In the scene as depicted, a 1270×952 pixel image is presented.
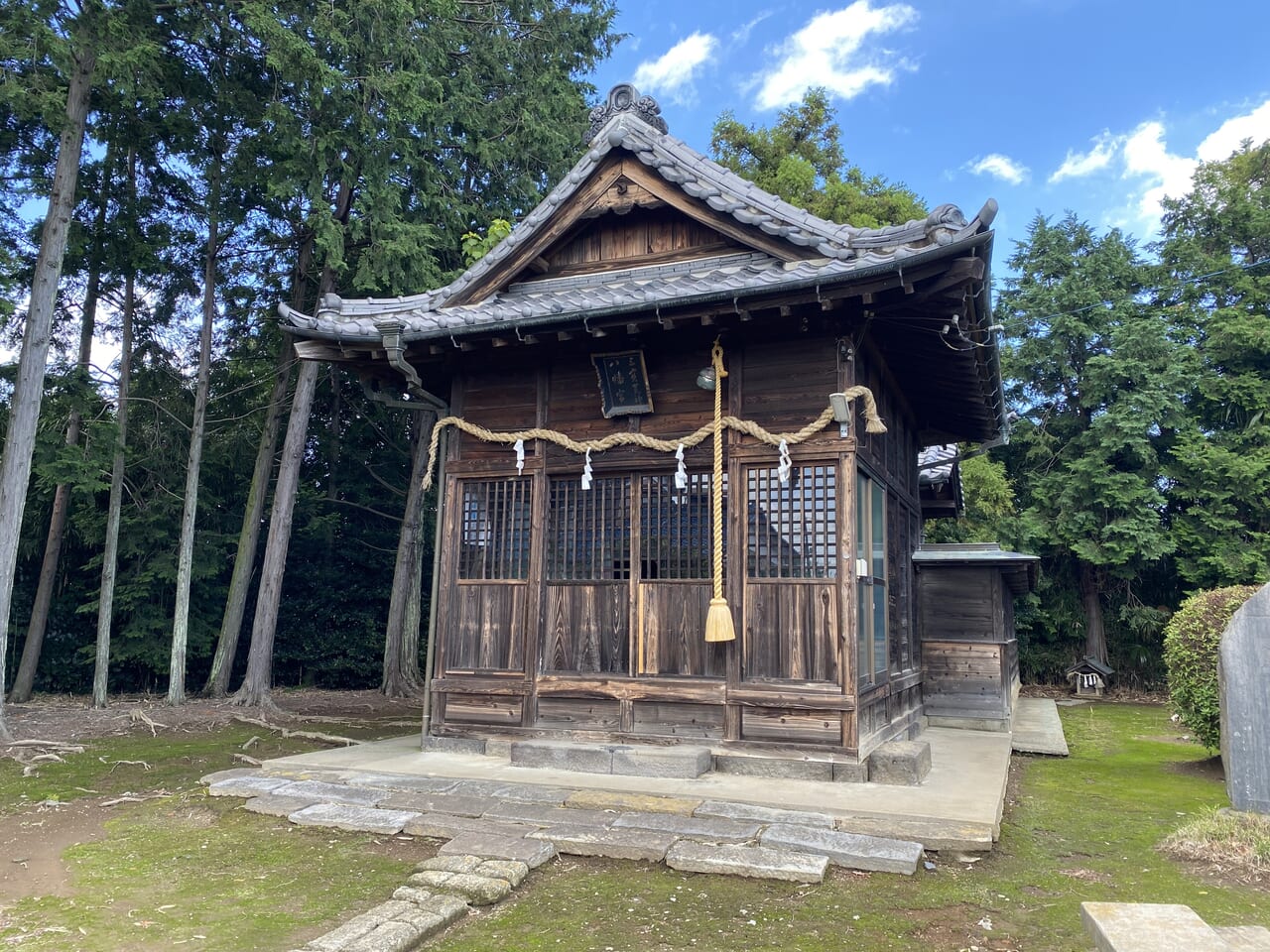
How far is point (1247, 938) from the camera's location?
3430 mm

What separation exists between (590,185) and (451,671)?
5.53 metres

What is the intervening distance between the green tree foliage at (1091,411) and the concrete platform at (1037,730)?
5.40 m

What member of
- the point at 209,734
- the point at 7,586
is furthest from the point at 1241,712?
the point at 7,586

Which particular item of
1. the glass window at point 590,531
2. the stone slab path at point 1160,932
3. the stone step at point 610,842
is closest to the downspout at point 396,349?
the glass window at point 590,531

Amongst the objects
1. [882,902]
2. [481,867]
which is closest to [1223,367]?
[882,902]

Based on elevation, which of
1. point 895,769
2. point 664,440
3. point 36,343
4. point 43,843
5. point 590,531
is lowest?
point 43,843

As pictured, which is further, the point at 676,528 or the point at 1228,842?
the point at 676,528

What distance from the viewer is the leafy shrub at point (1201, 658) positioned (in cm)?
804

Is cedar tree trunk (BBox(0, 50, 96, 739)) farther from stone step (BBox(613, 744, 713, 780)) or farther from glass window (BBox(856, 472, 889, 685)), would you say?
glass window (BBox(856, 472, 889, 685))

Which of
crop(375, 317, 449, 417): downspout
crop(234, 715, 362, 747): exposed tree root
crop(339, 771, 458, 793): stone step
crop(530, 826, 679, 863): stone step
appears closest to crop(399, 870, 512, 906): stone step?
crop(530, 826, 679, 863): stone step

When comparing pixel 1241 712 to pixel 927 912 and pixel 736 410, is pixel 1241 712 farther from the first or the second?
pixel 736 410

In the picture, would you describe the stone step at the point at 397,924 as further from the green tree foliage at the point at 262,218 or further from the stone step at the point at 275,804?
the green tree foliage at the point at 262,218

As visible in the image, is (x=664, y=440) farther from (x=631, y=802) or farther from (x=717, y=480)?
(x=631, y=802)

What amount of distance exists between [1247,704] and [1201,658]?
234 centimetres
